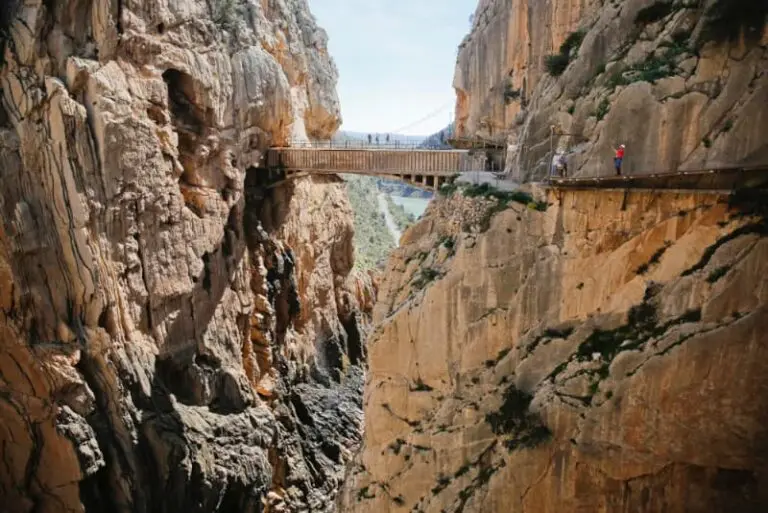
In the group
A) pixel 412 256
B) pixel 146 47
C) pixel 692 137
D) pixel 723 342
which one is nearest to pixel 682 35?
pixel 692 137

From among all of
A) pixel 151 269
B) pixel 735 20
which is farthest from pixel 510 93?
pixel 151 269

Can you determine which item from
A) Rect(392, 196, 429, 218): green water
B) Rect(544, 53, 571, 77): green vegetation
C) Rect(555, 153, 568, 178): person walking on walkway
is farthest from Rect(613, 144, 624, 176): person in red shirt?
Rect(392, 196, 429, 218): green water

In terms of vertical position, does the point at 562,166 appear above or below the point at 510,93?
below

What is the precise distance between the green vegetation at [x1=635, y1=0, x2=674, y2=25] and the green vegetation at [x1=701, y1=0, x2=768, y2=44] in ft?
4.47

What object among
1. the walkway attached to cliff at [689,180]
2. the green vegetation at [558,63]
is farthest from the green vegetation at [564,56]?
the walkway attached to cliff at [689,180]

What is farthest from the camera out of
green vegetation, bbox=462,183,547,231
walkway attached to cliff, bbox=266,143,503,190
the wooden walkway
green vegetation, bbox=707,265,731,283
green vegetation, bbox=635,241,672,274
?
the wooden walkway

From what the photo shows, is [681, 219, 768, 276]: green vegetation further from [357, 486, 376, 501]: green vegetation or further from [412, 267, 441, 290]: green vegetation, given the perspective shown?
[357, 486, 376, 501]: green vegetation

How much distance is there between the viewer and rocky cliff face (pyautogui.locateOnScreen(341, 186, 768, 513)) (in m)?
7.88

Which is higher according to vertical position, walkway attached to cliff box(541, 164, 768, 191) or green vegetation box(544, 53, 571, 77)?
green vegetation box(544, 53, 571, 77)

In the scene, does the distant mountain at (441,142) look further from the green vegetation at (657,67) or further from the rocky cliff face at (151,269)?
the green vegetation at (657,67)

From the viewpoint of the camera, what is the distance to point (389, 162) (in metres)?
21.2

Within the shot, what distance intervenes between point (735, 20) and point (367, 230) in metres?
52.6

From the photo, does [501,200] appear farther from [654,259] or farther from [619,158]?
[654,259]

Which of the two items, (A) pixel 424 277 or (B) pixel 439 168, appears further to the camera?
(B) pixel 439 168
